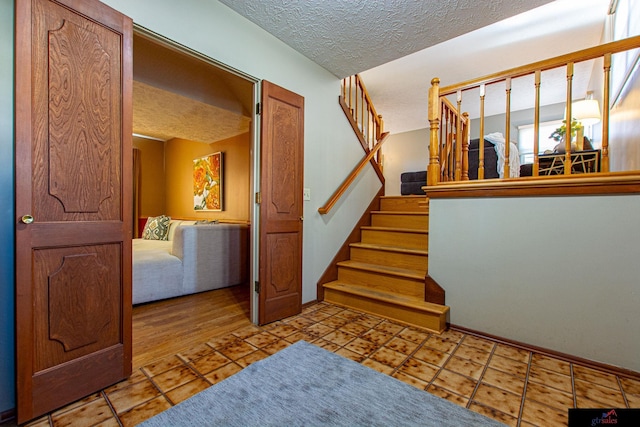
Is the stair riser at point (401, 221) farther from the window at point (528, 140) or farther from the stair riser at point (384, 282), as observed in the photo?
the window at point (528, 140)

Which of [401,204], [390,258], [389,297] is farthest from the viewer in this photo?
[401,204]

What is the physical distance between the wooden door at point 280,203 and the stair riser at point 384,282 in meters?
0.64

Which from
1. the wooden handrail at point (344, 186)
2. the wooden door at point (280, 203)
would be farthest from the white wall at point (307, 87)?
the wooden door at point (280, 203)

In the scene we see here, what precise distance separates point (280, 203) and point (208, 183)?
3.10 meters

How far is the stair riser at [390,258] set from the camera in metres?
2.84

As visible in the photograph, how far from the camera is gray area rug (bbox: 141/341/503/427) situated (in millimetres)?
1285

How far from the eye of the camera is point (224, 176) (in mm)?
4805

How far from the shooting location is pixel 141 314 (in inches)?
103

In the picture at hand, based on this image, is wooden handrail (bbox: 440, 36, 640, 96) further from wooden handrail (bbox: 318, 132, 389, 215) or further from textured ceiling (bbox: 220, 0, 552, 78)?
wooden handrail (bbox: 318, 132, 389, 215)

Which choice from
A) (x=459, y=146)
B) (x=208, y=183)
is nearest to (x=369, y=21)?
(x=459, y=146)

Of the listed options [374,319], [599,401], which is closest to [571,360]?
[599,401]

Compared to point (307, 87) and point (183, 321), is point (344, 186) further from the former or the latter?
point (183, 321)

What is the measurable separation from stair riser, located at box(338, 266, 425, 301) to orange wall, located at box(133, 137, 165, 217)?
4.84 meters

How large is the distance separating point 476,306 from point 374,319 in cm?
84
